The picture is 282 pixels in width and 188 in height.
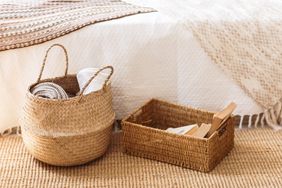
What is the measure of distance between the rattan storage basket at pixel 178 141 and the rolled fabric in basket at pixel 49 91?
0.26 meters

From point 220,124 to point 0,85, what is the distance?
34.8 inches

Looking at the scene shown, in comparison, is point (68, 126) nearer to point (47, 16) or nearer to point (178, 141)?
point (178, 141)

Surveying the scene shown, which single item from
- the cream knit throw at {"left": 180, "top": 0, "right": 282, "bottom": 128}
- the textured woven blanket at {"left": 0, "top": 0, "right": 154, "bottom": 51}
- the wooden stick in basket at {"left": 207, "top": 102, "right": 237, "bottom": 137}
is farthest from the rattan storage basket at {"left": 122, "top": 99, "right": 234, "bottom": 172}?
the textured woven blanket at {"left": 0, "top": 0, "right": 154, "bottom": 51}

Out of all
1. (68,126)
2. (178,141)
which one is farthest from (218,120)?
(68,126)

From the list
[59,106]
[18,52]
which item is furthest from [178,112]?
[18,52]

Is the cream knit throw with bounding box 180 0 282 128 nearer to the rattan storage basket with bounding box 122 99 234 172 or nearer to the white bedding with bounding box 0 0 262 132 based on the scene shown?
the white bedding with bounding box 0 0 262 132

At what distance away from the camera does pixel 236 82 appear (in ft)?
7.14

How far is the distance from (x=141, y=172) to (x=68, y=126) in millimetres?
307

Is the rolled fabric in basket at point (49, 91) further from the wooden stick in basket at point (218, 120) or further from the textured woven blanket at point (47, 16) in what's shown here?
the wooden stick in basket at point (218, 120)

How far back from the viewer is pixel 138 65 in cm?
214

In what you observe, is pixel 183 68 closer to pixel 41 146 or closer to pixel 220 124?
pixel 220 124

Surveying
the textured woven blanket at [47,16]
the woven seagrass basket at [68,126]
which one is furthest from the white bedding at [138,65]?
the woven seagrass basket at [68,126]

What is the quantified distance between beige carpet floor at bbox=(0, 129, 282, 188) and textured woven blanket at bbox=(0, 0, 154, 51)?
44cm

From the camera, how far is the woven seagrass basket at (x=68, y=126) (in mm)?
1870
